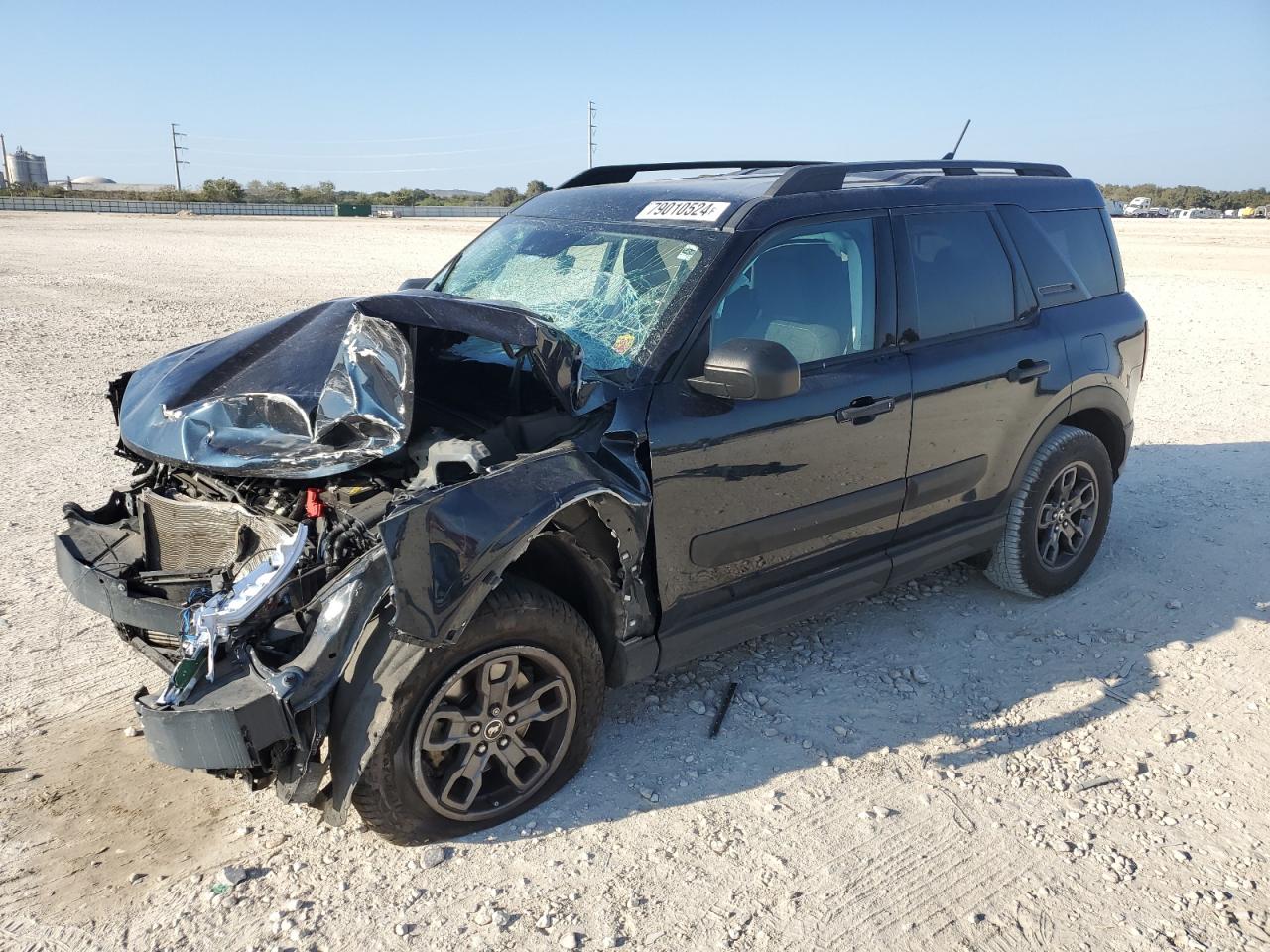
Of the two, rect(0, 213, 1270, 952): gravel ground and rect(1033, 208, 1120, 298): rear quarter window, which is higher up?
rect(1033, 208, 1120, 298): rear quarter window

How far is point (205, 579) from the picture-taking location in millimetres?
3076

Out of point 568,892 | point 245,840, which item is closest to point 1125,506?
point 568,892

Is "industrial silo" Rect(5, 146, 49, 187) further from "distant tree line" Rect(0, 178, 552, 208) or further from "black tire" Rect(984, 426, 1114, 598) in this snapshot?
"black tire" Rect(984, 426, 1114, 598)

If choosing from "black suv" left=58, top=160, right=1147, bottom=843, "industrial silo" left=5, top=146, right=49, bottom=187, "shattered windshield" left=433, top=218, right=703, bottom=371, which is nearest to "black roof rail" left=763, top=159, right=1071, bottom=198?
"black suv" left=58, top=160, right=1147, bottom=843

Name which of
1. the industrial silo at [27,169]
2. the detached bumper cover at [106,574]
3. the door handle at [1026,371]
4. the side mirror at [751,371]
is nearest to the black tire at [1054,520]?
the door handle at [1026,371]

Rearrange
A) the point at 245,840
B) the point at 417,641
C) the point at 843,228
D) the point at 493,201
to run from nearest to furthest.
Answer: the point at 417,641 → the point at 245,840 → the point at 843,228 → the point at 493,201

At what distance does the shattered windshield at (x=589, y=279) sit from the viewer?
3.47m

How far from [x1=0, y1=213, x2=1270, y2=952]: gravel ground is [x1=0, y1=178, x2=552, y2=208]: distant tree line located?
7126cm

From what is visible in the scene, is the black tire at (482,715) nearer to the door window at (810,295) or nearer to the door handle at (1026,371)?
the door window at (810,295)

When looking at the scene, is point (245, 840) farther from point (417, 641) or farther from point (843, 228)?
point (843, 228)

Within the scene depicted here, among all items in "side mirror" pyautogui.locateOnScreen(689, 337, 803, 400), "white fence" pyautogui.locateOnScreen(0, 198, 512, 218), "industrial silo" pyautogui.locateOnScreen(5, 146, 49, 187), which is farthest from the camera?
"industrial silo" pyautogui.locateOnScreen(5, 146, 49, 187)

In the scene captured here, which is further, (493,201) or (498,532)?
(493,201)

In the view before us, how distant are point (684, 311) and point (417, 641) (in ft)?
4.96

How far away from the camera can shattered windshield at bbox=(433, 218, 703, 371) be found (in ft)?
11.4
